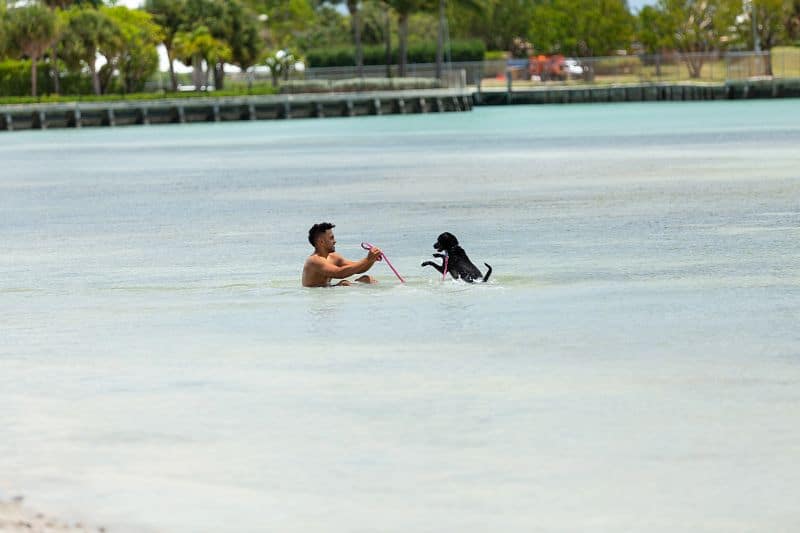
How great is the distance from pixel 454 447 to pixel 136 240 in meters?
16.5

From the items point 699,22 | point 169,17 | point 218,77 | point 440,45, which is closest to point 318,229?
point 440,45

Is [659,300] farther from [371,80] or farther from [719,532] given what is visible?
[371,80]

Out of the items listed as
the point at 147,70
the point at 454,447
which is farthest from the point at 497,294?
the point at 147,70

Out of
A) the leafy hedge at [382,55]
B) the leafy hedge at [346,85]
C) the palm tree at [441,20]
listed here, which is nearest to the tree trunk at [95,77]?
the leafy hedge at [346,85]

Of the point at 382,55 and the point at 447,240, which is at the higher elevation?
the point at 382,55

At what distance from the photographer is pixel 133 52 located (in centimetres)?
10644

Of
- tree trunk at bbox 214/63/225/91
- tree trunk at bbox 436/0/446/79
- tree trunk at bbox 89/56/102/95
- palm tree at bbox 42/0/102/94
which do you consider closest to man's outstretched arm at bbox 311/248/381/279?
palm tree at bbox 42/0/102/94

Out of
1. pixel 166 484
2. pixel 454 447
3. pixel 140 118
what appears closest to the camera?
pixel 166 484

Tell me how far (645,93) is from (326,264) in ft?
301

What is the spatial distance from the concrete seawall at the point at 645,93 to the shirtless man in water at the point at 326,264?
89.3 meters

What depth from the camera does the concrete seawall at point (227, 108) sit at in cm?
9038

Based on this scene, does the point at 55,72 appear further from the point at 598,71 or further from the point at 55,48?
the point at 598,71

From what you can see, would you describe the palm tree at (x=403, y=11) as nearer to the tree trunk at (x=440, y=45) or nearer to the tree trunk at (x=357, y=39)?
the tree trunk at (x=440, y=45)

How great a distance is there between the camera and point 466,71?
117625mm
